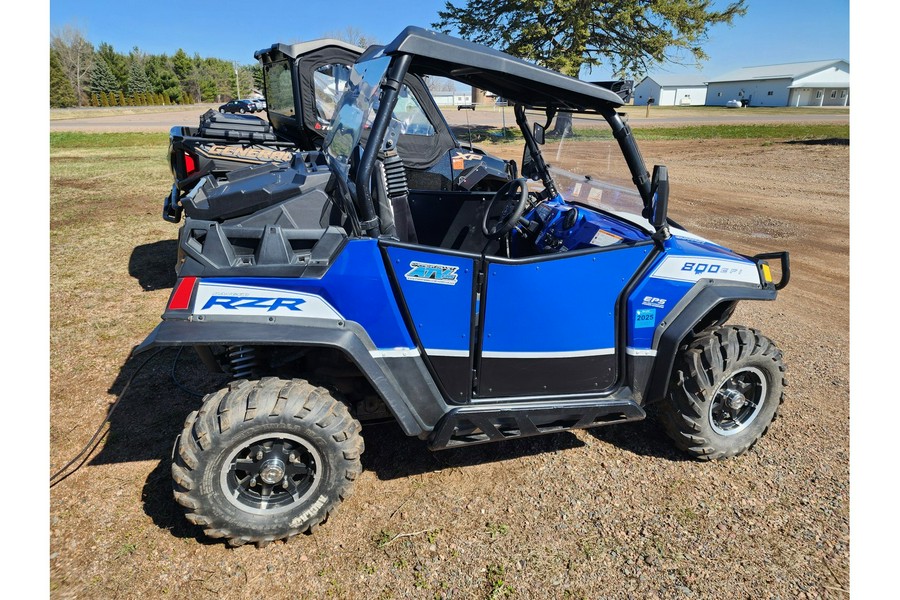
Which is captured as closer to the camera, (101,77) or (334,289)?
(334,289)

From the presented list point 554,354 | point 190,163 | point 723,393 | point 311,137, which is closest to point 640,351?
point 554,354

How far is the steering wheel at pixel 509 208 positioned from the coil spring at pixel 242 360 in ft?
4.51

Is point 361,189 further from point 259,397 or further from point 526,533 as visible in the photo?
point 526,533

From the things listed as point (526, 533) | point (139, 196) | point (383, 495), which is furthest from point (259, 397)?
point (139, 196)

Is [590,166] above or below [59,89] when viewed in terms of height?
below

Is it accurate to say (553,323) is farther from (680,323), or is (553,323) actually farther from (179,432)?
(179,432)

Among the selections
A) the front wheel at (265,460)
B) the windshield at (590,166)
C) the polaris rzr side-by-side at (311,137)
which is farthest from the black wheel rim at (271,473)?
the polaris rzr side-by-side at (311,137)

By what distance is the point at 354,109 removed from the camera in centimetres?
281

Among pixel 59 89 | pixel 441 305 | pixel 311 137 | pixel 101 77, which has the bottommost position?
pixel 441 305

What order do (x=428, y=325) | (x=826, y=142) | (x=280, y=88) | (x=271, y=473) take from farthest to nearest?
1. (x=826, y=142)
2. (x=280, y=88)
3. (x=428, y=325)
4. (x=271, y=473)

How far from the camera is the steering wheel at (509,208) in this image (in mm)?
2666

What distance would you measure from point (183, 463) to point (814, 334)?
510 cm

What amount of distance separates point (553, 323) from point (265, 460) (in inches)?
59.3

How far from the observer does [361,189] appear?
236 centimetres
